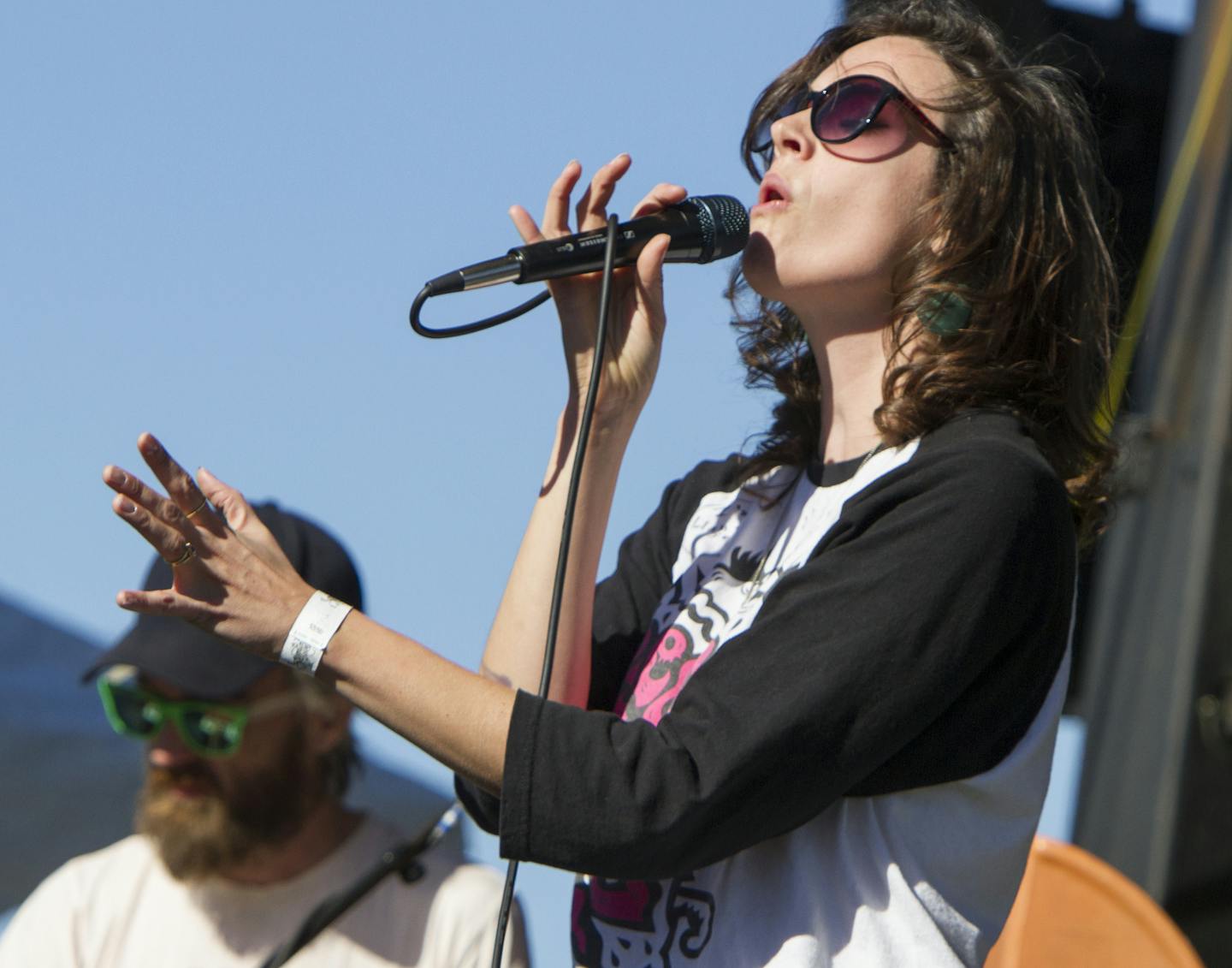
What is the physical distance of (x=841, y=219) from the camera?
1.72 m

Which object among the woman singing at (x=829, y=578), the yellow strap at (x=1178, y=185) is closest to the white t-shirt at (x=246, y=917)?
the woman singing at (x=829, y=578)

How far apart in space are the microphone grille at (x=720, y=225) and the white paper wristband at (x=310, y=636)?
0.58 m

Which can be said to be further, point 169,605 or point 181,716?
point 181,716

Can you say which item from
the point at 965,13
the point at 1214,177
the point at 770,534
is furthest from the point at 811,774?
the point at 1214,177

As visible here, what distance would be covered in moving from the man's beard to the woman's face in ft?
5.76

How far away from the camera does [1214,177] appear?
3553 mm

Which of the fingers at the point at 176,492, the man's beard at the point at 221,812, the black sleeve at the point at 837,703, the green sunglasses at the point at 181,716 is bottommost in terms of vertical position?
the man's beard at the point at 221,812

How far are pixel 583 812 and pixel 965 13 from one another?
1167 millimetres

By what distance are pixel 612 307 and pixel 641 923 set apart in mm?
649

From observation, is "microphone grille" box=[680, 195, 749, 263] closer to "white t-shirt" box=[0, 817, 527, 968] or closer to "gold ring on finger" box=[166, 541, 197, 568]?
"gold ring on finger" box=[166, 541, 197, 568]

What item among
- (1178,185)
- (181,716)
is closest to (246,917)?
(181,716)

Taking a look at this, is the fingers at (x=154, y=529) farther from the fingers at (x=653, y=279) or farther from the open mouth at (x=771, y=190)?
the open mouth at (x=771, y=190)

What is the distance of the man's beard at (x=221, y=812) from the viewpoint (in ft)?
9.82

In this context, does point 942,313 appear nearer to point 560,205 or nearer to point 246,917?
point 560,205
